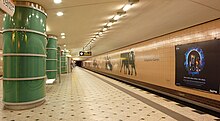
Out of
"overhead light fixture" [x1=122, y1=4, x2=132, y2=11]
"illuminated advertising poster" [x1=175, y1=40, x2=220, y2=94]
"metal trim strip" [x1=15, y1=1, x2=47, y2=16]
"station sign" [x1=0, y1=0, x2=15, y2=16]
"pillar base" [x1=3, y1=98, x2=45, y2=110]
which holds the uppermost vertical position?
"overhead light fixture" [x1=122, y1=4, x2=132, y2=11]

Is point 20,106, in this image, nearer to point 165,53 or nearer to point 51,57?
point 51,57

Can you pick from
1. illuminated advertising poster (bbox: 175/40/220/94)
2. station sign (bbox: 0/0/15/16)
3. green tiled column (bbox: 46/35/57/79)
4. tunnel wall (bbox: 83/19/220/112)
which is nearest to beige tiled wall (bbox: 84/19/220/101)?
tunnel wall (bbox: 83/19/220/112)

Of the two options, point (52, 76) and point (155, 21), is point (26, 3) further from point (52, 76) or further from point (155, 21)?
point (52, 76)

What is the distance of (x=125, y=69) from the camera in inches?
572

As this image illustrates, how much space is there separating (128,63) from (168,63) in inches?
223

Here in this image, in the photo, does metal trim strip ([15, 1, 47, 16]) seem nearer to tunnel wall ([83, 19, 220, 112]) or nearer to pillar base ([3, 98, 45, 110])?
pillar base ([3, 98, 45, 110])

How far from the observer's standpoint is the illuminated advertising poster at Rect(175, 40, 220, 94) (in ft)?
18.9

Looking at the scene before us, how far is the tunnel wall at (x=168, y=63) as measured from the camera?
5.92 meters

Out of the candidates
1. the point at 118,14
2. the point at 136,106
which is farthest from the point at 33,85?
the point at 118,14

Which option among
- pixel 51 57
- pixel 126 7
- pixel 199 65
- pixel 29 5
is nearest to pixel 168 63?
pixel 199 65

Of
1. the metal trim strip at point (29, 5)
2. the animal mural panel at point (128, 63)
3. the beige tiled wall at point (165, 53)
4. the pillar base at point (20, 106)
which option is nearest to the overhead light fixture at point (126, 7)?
Answer: the metal trim strip at point (29, 5)

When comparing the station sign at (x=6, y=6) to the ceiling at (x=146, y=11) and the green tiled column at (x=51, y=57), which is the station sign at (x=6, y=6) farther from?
the green tiled column at (x=51, y=57)

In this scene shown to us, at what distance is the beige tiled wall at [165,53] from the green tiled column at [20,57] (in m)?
5.54

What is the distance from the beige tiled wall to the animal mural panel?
43 centimetres
